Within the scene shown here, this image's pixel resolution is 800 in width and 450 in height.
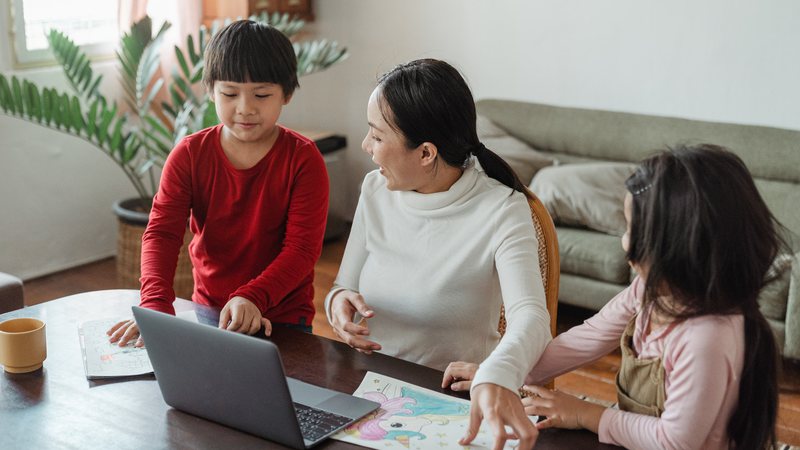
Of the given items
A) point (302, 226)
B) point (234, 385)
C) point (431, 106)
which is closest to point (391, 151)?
point (431, 106)

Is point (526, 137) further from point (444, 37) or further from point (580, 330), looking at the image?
point (580, 330)

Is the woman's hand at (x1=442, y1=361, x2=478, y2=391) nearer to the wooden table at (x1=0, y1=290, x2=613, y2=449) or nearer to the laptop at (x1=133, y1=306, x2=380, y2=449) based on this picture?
the wooden table at (x1=0, y1=290, x2=613, y2=449)

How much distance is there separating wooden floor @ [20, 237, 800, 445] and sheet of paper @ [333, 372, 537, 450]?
4.93ft

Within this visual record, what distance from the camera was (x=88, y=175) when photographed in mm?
4102

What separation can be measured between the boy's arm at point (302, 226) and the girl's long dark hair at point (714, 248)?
81 cm

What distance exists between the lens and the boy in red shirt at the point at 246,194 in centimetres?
183

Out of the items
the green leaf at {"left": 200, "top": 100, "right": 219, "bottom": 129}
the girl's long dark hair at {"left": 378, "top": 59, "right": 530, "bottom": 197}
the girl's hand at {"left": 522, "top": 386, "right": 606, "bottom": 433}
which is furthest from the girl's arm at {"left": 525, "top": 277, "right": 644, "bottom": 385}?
the green leaf at {"left": 200, "top": 100, "right": 219, "bottom": 129}

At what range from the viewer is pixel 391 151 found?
1652 millimetres

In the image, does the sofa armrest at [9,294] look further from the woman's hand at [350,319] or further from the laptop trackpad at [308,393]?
the laptop trackpad at [308,393]

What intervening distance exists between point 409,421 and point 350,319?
36 cm

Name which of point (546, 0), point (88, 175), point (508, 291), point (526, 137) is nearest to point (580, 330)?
point (508, 291)

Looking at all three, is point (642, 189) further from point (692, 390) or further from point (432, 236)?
point (432, 236)

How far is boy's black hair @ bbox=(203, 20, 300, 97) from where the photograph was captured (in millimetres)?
1821

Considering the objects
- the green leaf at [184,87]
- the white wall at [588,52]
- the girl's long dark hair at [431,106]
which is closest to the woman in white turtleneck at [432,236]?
the girl's long dark hair at [431,106]
